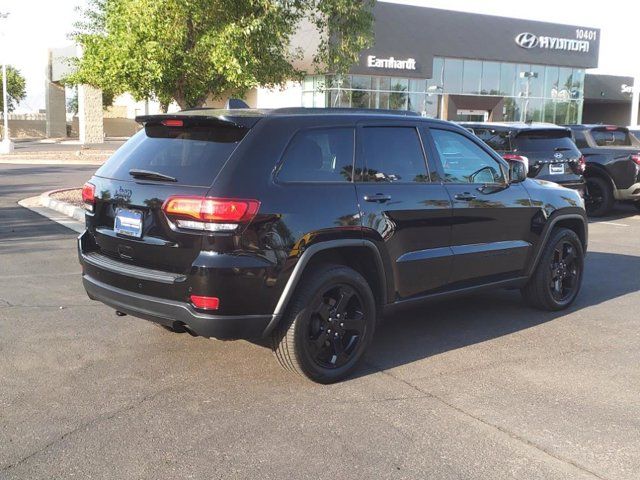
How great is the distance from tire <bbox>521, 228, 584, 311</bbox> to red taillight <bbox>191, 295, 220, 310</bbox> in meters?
3.48

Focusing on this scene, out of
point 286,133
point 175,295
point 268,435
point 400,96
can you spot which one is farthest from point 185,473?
point 400,96

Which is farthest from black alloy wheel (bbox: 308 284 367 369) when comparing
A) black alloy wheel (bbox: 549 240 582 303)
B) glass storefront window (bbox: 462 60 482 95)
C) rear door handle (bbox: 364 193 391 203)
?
glass storefront window (bbox: 462 60 482 95)

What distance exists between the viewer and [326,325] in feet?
14.8

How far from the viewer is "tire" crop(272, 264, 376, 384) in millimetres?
4281

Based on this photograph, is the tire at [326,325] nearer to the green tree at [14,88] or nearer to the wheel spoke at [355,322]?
the wheel spoke at [355,322]

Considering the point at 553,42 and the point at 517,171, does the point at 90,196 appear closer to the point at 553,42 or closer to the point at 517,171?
the point at 517,171

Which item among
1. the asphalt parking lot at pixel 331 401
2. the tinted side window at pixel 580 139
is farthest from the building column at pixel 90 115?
the asphalt parking lot at pixel 331 401

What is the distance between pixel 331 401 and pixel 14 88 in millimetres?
77789

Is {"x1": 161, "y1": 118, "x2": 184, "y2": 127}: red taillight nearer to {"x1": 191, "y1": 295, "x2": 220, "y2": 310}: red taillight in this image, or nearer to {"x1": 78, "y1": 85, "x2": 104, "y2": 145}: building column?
{"x1": 191, "y1": 295, "x2": 220, "y2": 310}: red taillight

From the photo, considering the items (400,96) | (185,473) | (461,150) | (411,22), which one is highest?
(411,22)

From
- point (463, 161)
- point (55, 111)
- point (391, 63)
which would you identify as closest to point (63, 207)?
point (463, 161)

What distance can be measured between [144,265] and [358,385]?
1.64 metres

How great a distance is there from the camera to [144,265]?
4289mm

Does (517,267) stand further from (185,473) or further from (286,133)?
(185,473)
